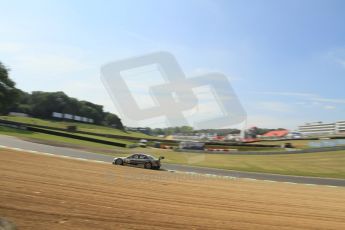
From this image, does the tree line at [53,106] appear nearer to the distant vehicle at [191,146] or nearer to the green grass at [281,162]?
the distant vehicle at [191,146]

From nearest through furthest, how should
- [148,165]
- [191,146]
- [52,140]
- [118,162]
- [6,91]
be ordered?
[148,165] → [118,162] → [52,140] → [191,146] → [6,91]

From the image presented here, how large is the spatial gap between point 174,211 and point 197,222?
47.0 inches

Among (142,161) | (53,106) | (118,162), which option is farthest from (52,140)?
(53,106)

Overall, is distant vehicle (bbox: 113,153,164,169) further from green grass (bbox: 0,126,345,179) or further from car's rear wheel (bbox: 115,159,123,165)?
green grass (bbox: 0,126,345,179)

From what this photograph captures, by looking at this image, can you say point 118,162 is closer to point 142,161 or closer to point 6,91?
point 142,161

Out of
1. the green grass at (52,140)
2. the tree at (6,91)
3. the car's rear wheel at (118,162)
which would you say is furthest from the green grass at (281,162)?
the tree at (6,91)

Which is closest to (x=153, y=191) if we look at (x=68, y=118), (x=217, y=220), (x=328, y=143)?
(x=217, y=220)

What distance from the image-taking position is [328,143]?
6344cm

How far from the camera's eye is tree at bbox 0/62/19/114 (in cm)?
7606

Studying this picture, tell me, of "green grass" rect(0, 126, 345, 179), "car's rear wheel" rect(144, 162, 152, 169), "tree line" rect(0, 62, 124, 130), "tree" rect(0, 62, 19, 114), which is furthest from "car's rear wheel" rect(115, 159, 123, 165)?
"tree line" rect(0, 62, 124, 130)

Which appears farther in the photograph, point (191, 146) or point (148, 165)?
point (191, 146)

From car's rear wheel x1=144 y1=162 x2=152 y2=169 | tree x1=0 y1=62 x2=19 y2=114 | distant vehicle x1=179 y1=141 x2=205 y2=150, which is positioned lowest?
car's rear wheel x1=144 y1=162 x2=152 y2=169

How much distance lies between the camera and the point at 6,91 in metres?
76.7

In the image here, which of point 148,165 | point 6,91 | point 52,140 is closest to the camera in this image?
point 148,165
